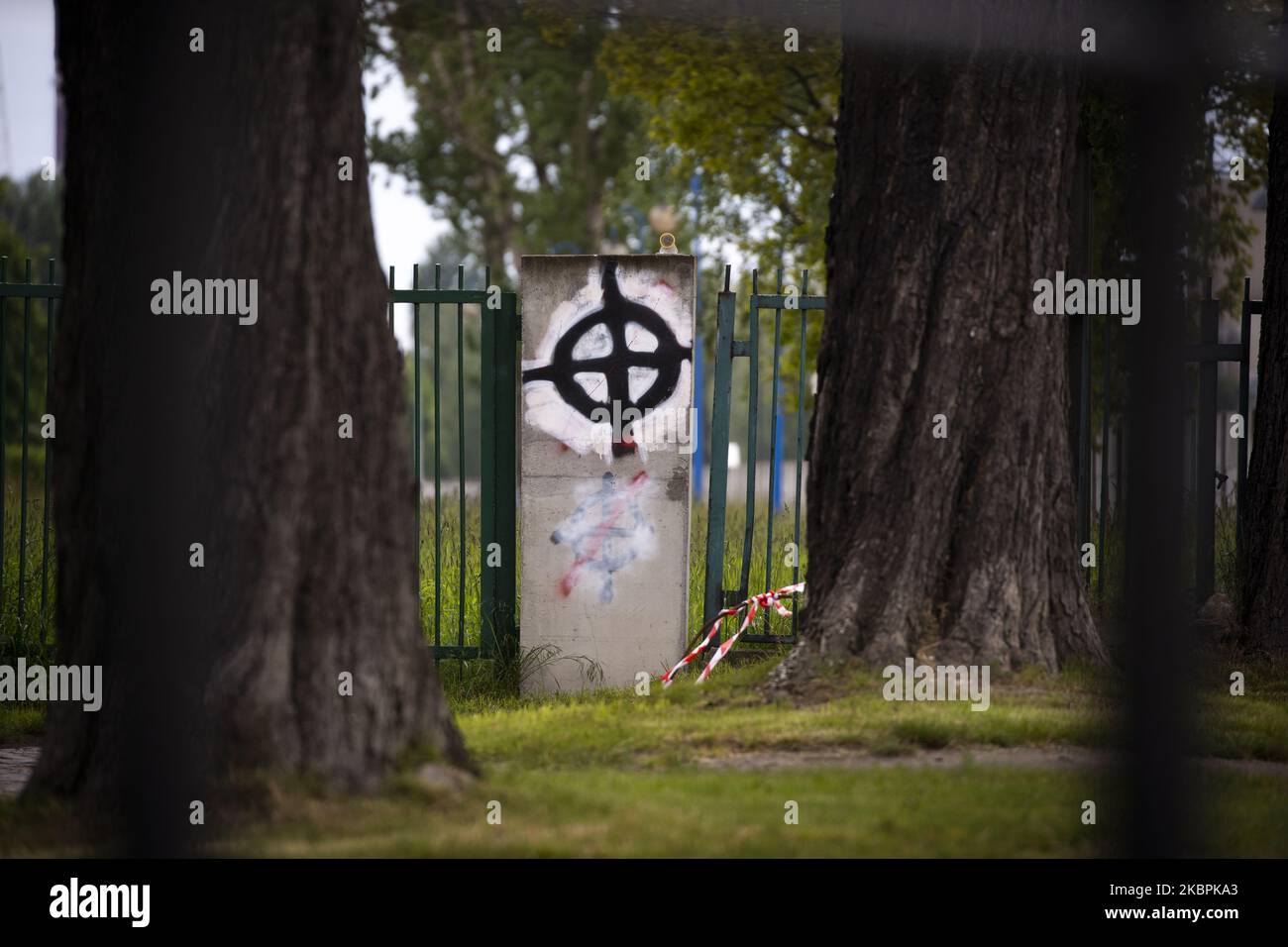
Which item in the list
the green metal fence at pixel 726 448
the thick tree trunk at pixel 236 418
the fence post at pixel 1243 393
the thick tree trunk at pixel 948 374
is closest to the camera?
the thick tree trunk at pixel 236 418

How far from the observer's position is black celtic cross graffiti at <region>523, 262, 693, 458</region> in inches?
350

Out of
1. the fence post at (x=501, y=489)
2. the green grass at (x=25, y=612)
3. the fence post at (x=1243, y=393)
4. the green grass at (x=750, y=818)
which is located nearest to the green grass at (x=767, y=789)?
the green grass at (x=750, y=818)

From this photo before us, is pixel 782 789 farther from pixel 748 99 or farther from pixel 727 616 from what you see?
pixel 748 99

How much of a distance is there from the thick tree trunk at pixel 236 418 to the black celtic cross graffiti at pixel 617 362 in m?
3.78

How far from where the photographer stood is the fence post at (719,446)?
30.4 feet

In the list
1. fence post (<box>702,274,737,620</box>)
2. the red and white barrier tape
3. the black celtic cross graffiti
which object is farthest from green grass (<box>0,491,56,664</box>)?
fence post (<box>702,274,737,620</box>)

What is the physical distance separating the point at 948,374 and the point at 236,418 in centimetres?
359

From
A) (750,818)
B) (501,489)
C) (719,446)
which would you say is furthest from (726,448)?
(750,818)

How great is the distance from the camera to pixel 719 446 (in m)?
9.19

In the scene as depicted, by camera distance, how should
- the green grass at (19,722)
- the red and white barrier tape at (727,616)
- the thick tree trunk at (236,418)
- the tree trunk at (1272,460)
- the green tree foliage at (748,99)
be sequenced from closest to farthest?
the thick tree trunk at (236,418)
the green grass at (19,722)
the red and white barrier tape at (727,616)
the tree trunk at (1272,460)
the green tree foliage at (748,99)

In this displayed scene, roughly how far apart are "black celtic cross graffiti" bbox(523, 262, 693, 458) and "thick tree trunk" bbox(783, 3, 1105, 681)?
1601 mm

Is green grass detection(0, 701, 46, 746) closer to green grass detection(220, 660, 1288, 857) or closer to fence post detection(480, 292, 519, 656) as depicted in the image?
fence post detection(480, 292, 519, 656)

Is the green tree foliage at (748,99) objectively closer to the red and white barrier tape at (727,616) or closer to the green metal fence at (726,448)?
the green metal fence at (726,448)
